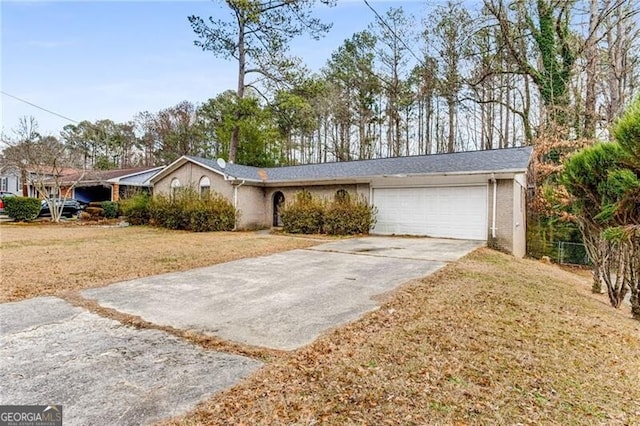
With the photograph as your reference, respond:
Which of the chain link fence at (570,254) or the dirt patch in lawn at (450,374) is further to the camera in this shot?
the chain link fence at (570,254)

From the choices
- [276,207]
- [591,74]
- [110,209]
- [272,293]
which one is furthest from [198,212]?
[591,74]

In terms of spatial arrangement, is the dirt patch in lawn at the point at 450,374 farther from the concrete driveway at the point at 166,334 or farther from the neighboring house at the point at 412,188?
the neighboring house at the point at 412,188

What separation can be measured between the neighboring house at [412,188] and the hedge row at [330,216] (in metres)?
0.54

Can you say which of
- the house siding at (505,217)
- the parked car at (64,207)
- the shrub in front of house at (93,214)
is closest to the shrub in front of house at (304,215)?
the house siding at (505,217)

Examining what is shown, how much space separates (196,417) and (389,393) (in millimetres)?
1404

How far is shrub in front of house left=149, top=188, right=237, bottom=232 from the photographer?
628 inches

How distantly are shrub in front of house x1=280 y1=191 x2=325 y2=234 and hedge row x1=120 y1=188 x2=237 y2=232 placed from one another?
2.74 metres

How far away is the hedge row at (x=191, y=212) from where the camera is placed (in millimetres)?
15961

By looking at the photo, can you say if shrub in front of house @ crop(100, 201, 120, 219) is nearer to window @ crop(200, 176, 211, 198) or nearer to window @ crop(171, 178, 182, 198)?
window @ crop(171, 178, 182, 198)

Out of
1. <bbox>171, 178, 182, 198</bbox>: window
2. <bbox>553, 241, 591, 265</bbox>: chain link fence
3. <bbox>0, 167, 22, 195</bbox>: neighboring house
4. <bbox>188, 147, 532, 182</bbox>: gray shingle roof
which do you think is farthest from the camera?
<bbox>0, 167, 22, 195</bbox>: neighboring house

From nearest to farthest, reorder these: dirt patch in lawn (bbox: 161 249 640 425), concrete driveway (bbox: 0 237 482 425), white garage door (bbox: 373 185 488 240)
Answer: dirt patch in lawn (bbox: 161 249 640 425) < concrete driveway (bbox: 0 237 482 425) < white garage door (bbox: 373 185 488 240)

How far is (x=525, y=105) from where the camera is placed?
806 inches

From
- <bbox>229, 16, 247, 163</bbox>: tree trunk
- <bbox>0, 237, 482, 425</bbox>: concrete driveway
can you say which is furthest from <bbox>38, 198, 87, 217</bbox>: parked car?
<bbox>0, 237, 482, 425</bbox>: concrete driveway

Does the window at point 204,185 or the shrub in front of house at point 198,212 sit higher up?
the window at point 204,185
